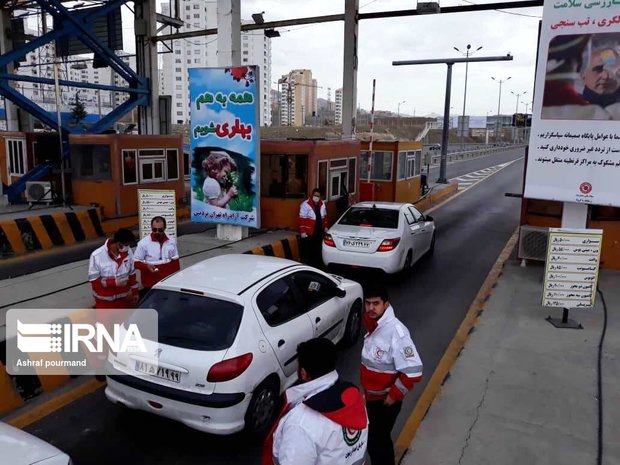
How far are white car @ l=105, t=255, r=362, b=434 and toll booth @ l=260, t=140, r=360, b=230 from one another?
7.21 m

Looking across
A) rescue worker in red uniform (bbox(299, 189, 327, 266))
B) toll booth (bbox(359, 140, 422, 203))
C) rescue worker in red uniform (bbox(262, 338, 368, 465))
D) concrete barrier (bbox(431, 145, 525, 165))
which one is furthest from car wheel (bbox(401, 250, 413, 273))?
concrete barrier (bbox(431, 145, 525, 165))

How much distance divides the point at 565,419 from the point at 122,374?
4205mm

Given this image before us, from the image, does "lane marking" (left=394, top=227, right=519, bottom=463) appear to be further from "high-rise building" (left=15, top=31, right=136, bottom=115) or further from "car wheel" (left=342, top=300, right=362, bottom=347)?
"high-rise building" (left=15, top=31, right=136, bottom=115)

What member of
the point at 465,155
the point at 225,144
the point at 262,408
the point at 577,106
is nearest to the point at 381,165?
the point at 225,144

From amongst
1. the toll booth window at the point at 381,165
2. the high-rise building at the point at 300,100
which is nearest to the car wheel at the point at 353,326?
the toll booth window at the point at 381,165

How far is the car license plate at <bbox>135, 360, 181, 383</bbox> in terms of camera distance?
457cm

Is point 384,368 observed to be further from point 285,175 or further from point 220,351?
point 285,175

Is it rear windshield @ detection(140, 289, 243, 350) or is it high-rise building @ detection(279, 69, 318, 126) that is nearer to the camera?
rear windshield @ detection(140, 289, 243, 350)

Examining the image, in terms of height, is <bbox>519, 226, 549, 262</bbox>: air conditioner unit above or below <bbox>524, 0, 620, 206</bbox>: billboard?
below

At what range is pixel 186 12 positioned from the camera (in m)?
150

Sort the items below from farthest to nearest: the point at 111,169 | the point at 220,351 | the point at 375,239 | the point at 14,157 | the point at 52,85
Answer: the point at 52,85
the point at 14,157
the point at 111,169
the point at 375,239
the point at 220,351

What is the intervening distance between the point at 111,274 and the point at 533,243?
8.29m

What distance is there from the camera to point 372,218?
419 inches

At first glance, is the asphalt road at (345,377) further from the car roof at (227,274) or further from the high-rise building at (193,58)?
the high-rise building at (193,58)
